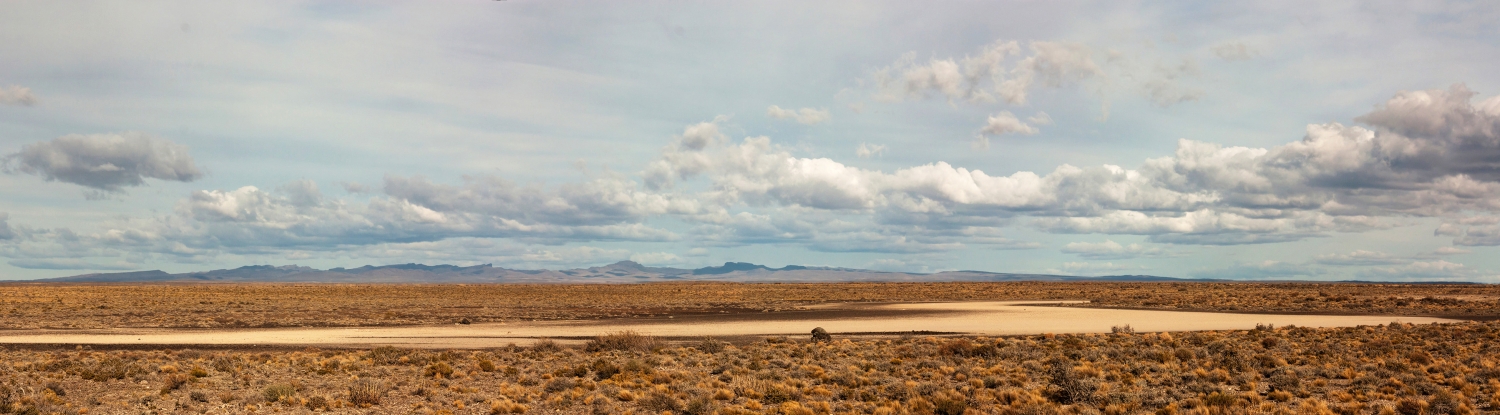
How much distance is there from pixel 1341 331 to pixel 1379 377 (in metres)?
17.1

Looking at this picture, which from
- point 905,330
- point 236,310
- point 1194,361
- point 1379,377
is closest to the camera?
point 1379,377

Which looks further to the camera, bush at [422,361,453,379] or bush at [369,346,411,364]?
bush at [369,346,411,364]

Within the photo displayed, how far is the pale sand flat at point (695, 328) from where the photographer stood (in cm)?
3772

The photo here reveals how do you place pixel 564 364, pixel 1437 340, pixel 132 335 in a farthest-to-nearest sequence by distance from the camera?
pixel 132 335, pixel 1437 340, pixel 564 364

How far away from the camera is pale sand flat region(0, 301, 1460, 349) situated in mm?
37719

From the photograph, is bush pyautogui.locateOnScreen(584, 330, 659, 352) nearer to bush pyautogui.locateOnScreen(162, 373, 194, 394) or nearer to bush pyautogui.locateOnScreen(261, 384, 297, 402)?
bush pyautogui.locateOnScreen(261, 384, 297, 402)

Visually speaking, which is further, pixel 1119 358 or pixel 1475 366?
pixel 1119 358

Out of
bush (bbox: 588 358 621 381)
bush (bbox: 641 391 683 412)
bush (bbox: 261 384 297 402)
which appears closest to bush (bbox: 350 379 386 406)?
bush (bbox: 261 384 297 402)

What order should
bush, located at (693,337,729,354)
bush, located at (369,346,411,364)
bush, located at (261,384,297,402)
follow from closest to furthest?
bush, located at (261,384,297,402), bush, located at (369,346,411,364), bush, located at (693,337,729,354)

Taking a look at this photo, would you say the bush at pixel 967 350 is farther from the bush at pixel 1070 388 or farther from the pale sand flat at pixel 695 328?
the pale sand flat at pixel 695 328

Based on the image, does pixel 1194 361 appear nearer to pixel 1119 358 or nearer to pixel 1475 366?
pixel 1119 358

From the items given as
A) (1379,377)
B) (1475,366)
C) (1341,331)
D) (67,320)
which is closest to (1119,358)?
(1379,377)

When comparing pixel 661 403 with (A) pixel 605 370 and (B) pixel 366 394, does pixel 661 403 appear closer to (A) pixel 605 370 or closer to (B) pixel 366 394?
(A) pixel 605 370

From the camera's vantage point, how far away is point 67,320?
5169cm
